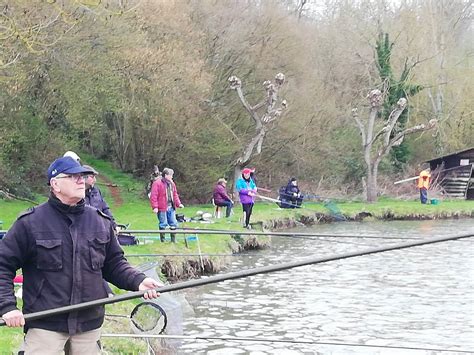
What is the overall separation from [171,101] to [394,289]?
571 inches

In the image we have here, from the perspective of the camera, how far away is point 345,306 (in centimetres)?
1288

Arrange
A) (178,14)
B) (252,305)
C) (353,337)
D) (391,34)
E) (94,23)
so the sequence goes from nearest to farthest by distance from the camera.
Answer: (353,337) < (252,305) < (94,23) < (178,14) < (391,34)

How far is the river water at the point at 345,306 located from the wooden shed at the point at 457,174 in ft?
55.6

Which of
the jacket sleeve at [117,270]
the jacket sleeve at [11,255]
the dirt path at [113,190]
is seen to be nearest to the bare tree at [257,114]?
the dirt path at [113,190]

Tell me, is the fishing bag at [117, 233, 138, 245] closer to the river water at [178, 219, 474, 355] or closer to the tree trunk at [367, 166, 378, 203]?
the river water at [178, 219, 474, 355]

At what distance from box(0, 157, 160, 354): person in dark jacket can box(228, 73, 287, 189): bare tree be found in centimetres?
2416

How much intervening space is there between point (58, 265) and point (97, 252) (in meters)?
0.27

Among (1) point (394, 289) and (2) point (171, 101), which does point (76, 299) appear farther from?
(2) point (171, 101)

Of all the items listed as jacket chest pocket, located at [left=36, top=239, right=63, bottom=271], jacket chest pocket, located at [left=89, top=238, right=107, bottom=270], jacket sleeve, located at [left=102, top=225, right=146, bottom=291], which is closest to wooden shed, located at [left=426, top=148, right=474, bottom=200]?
jacket sleeve, located at [left=102, top=225, right=146, bottom=291]

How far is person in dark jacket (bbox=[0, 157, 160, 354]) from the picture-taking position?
175 inches

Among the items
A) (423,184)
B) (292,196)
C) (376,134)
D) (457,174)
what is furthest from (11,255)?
(457,174)

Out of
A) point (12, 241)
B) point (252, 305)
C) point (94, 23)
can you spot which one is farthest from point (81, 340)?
point (94, 23)

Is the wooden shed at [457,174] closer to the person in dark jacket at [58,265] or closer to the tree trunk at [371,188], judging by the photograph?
the tree trunk at [371,188]

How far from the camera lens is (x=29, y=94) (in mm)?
25062
